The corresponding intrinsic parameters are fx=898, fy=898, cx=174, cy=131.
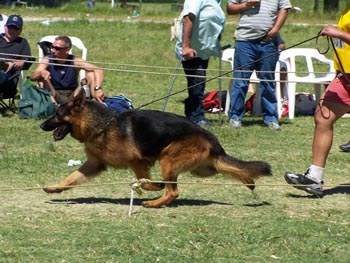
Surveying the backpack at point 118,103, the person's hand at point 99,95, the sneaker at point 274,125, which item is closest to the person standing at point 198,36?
the sneaker at point 274,125

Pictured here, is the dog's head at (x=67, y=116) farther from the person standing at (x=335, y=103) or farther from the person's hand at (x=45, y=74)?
the person's hand at (x=45, y=74)

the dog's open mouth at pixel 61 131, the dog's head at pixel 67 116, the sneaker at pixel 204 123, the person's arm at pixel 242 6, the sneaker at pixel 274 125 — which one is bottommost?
the sneaker at pixel 204 123

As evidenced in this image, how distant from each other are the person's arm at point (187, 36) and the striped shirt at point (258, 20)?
0.56 metres

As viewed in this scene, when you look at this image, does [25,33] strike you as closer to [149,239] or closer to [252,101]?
[252,101]

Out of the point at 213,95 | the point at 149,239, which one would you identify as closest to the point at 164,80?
the point at 213,95

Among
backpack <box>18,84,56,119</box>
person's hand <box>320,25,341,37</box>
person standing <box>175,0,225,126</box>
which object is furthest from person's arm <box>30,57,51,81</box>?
person's hand <box>320,25,341,37</box>

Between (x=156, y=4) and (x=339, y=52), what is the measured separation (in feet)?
104

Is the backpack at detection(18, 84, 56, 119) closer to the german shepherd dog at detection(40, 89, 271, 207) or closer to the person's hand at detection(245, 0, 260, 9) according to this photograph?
the person's hand at detection(245, 0, 260, 9)

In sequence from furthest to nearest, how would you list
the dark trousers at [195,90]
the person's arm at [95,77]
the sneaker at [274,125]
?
the sneaker at [274,125] < the dark trousers at [195,90] < the person's arm at [95,77]

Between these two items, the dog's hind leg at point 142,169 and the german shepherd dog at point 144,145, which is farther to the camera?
the dog's hind leg at point 142,169

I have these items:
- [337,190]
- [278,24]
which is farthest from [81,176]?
[278,24]

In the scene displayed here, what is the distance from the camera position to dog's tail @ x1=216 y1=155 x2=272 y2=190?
7078 mm

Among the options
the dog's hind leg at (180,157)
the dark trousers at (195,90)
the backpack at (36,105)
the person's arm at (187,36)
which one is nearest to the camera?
the dog's hind leg at (180,157)

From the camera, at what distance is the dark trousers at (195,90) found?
37.6 ft
